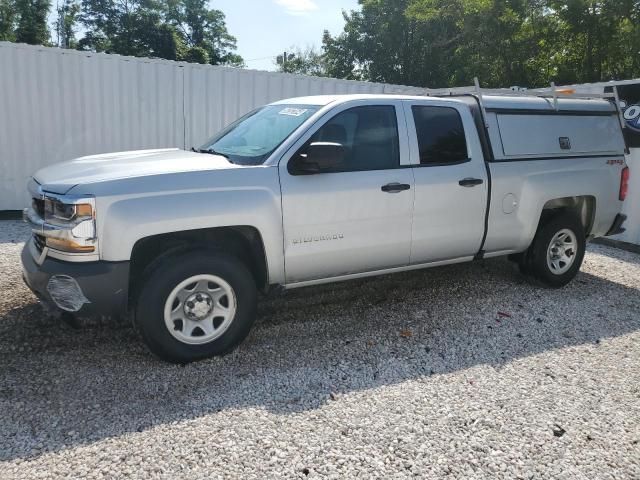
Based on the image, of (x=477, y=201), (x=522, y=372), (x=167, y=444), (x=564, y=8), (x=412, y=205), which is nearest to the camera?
(x=167, y=444)

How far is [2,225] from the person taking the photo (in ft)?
26.8

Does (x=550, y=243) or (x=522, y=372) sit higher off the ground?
(x=550, y=243)

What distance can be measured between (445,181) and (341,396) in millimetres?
2215

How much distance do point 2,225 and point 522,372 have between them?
758cm

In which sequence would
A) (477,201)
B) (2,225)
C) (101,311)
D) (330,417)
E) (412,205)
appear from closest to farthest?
1. (330,417)
2. (101,311)
3. (412,205)
4. (477,201)
5. (2,225)

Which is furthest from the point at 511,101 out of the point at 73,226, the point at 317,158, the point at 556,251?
the point at 73,226

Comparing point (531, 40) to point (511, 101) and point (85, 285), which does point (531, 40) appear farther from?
point (85, 285)

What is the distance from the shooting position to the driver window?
439 cm

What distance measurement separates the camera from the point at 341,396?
3578mm

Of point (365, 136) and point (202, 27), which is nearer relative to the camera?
point (365, 136)

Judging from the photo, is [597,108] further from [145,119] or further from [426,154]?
[145,119]

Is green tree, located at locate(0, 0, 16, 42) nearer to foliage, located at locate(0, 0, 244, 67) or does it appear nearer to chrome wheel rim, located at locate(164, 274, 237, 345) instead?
foliage, located at locate(0, 0, 244, 67)

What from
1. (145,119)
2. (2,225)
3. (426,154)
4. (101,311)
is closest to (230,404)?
(101,311)

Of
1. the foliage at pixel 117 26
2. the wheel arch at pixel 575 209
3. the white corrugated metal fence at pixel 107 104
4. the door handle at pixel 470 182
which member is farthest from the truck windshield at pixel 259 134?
the foliage at pixel 117 26
